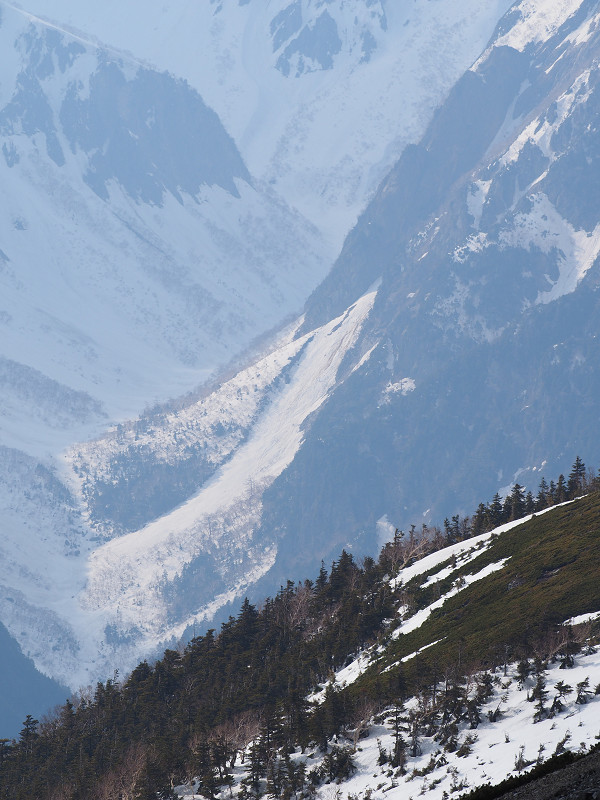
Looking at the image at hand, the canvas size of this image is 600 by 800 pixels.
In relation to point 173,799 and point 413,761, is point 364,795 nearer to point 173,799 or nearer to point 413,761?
point 413,761

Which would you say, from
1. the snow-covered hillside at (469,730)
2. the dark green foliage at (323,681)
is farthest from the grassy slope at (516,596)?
the snow-covered hillside at (469,730)

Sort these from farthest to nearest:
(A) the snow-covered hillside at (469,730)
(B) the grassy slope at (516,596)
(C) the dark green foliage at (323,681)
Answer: (B) the grassy slope at (516,596) < (C) the dark green foliage at (323,681) < (A) the snow-covered hillside at (469,730)

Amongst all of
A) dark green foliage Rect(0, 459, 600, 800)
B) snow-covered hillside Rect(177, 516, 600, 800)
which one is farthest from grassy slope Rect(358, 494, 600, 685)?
snow-covered hillside Rect(177, 516, 600, 800)

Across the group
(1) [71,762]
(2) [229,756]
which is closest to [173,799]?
(2) [229,756]

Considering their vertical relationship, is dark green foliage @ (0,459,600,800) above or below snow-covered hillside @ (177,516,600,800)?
above

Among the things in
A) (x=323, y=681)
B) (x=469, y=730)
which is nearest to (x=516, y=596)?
(x=323, y=681)

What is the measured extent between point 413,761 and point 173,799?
→ 92.9ft

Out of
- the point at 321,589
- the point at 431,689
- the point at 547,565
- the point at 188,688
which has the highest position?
the point at 321,589

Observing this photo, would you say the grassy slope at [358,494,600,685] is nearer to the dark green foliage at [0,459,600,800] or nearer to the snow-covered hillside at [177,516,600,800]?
the dark green foliage at [0,459,600,800]

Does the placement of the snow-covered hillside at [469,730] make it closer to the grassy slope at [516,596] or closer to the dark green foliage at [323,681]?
the dark green foliage at [323,681]

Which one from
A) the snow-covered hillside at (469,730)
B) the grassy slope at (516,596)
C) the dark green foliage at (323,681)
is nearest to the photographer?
the snow-covered hillside at (469,730)

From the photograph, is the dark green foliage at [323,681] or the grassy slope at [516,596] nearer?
the dark green foliage at [323,681]

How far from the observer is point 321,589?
627 feet

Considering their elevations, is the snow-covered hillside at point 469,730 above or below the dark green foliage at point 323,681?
below
